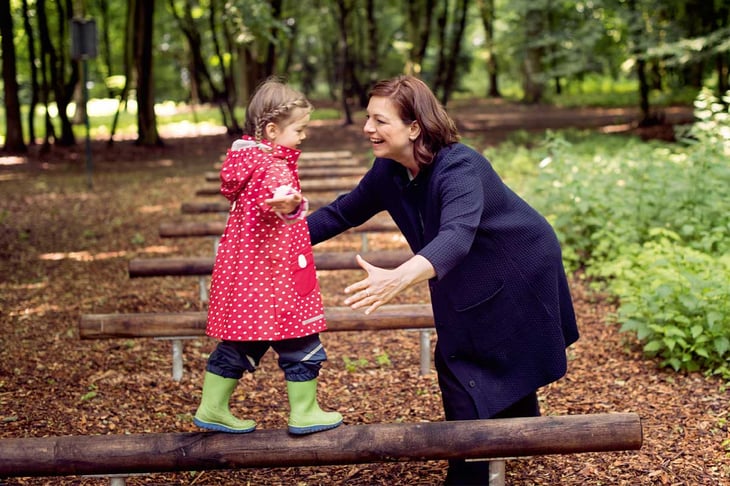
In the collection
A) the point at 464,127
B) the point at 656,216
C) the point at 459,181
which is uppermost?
the point at 459,181

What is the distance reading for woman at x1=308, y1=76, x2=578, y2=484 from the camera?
3113 mm

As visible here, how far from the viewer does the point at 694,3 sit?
15.8 m

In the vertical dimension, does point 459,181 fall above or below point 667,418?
above

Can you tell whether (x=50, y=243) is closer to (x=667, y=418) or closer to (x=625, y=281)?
(x=625, y=281)

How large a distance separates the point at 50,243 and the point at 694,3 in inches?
495

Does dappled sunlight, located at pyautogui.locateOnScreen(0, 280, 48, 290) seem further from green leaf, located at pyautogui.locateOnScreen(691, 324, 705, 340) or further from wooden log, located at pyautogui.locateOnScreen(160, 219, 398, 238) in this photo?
green leaf, located at pyautogui.locateOnScreen(691, 324, 705, 340)

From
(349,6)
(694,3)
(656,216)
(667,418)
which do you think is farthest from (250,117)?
(349,6)

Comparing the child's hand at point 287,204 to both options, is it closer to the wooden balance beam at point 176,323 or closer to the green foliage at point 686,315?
the wooden balance beam at point 176,323

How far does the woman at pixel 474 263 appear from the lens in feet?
10.2

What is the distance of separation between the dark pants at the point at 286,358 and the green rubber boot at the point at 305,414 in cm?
4

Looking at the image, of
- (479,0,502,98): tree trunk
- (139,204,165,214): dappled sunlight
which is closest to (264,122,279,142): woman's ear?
(139,204,165,214): dappled sunlight

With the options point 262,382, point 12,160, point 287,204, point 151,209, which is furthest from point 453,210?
point 12,160

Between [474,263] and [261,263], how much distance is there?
825 millimetres

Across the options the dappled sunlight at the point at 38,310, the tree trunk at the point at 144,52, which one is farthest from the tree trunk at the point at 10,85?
the dappled sunlight at the point at 38,310
